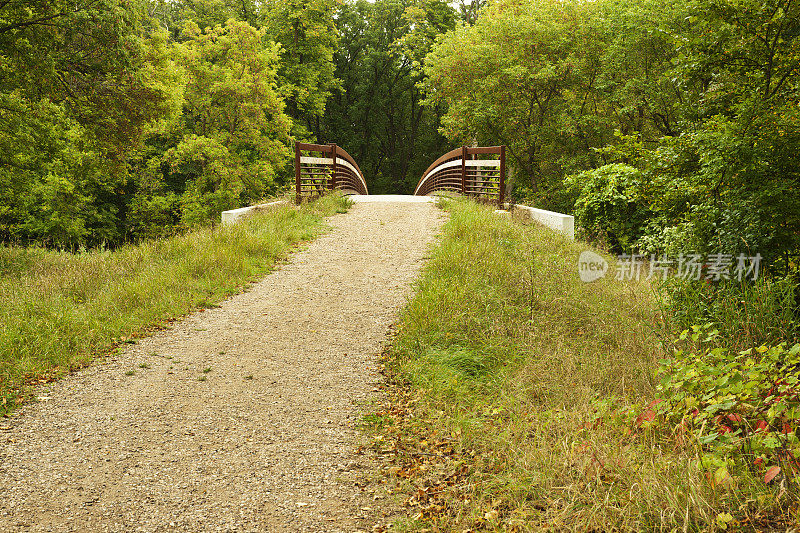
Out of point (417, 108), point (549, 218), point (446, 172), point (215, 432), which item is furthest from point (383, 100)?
point (215, 432)

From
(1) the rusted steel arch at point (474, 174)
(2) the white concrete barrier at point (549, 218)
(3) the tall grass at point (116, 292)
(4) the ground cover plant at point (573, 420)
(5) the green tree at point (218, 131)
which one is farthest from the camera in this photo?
(5) the green tree at point (218, 131)

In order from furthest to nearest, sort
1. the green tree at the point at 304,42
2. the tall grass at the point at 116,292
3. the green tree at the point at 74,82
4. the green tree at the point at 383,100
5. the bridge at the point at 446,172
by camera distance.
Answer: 1. the green tree at the point at 383,100
2. the green tree at the point at 304,42
3. the bridge at the point at 446,172
4. the green tree at the point at 74,82
5. the tall grass at the point at 116,292

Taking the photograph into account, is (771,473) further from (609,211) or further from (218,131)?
(218,131)

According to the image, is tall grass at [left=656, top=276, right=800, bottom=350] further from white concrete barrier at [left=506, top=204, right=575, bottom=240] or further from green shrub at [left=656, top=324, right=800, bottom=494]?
white concrete barrier at [left=506, top=204, right=575, bottom=240]

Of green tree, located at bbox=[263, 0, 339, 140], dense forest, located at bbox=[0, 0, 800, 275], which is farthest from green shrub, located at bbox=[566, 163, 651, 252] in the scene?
green tree, located at bbox=[263, 0, 339, 140]

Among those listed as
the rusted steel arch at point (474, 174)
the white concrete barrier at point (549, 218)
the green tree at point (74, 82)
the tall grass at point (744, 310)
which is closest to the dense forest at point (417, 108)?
the green tree at point (74, 82)

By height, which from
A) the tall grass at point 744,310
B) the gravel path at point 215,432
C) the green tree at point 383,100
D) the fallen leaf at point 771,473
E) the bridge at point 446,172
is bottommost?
the gravel path at point 215,432

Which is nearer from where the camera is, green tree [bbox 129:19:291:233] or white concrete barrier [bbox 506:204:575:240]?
white concrete barrier [bbox 506:204:575:240]

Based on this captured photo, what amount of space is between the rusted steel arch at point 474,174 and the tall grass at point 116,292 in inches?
180

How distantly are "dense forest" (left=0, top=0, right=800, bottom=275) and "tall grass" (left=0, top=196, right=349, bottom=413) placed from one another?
3.64 meters

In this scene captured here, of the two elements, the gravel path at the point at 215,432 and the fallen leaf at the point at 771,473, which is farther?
the gravel path at the point at 215,432

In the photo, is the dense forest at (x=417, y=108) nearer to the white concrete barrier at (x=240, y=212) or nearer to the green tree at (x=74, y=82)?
the green tree at (x=74, y=82)

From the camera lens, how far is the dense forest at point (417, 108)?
460cm

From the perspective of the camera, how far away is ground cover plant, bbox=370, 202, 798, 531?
2.81m
